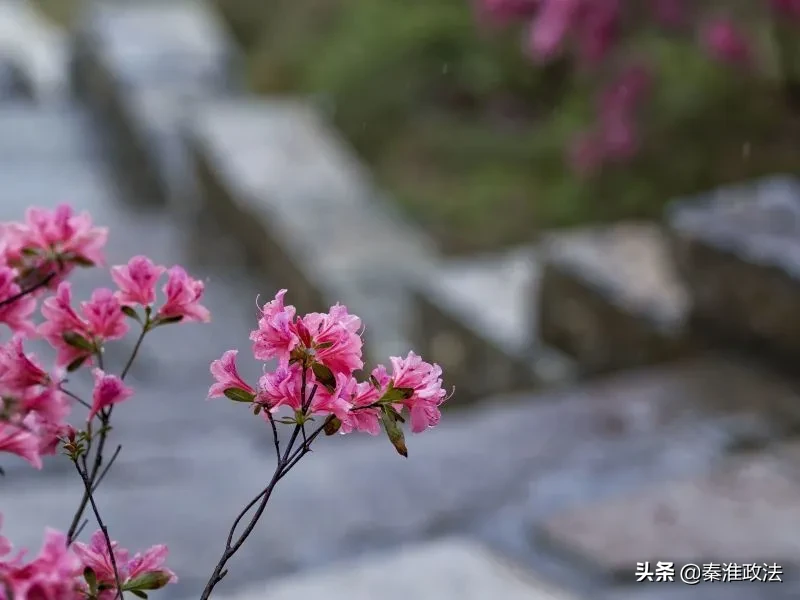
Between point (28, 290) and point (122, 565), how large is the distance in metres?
0.20

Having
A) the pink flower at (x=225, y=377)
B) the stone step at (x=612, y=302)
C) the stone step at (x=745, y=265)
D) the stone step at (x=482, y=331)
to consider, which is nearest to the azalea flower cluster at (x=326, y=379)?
the pink flower at (x=225, y=377)

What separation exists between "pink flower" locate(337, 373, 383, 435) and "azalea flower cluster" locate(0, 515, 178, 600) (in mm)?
147

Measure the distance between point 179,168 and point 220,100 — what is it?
422 mm

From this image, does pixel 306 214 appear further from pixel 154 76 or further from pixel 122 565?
pixel 122 565

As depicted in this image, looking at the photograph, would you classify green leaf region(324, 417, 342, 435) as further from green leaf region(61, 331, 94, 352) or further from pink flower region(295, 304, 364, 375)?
green leaf region(61, 331, 94, 352)

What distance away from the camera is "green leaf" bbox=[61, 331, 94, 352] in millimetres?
801

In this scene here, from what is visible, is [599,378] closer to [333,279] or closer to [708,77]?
[333,279]

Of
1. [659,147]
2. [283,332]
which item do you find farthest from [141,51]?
[283,332]

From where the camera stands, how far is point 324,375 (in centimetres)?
73

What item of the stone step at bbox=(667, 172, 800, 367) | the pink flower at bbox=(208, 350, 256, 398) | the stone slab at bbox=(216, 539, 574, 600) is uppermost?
the stone step at bbox=(667, 172, 800, 367)

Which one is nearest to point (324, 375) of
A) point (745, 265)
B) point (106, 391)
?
point (106, 391)

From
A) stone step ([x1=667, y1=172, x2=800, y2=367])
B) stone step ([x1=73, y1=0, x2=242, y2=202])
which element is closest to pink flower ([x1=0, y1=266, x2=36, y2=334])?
stone step ([x1=667, y1=172, x2=800, y2=367])

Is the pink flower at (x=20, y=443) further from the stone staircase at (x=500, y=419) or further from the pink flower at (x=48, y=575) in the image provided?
the stone staircase at (x=500, y=419)

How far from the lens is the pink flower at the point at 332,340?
731 millimetres
